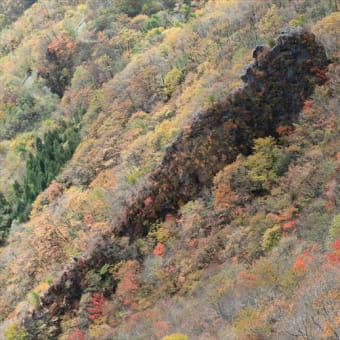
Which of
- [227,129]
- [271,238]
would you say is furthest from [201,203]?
[271,238]

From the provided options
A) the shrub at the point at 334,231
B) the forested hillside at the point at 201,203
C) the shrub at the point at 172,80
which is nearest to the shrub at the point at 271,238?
the forested hillside at the point at 201,203

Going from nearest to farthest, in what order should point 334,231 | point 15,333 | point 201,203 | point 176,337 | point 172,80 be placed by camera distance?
1. point 176,337
2. point 334,231
3. point 15,333
4. point 201,203
5. point 172,80

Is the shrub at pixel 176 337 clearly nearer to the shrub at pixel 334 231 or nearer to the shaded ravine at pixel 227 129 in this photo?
the shrub at pixel 334 231

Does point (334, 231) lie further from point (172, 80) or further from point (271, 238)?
point (172, 80)

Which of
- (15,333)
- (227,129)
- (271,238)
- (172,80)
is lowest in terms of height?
(15,333)

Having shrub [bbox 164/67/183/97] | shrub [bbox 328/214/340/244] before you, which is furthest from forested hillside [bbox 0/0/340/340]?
shrub [bbox 164/67/183/97]

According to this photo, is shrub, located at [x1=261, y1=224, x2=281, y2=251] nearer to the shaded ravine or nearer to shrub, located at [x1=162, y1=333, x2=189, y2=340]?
shrub, located at [x1=162, y1=333, x2=189, y2=340]

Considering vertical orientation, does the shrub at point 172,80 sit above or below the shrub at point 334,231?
above
